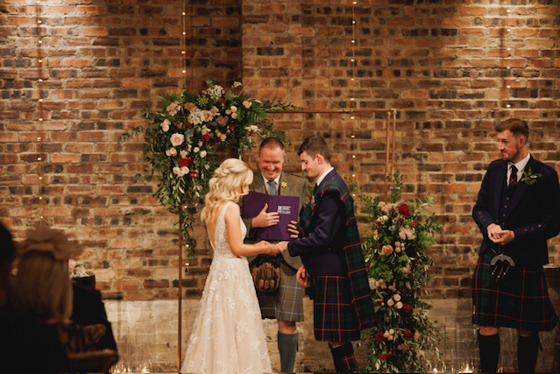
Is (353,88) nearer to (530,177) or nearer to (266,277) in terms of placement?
(530,177)

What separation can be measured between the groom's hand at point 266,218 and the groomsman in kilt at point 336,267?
31cm

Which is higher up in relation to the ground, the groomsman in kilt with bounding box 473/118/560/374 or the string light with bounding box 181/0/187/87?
the string light with bounding box 181/0/187/87

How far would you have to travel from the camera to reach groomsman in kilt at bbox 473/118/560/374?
14.1ft

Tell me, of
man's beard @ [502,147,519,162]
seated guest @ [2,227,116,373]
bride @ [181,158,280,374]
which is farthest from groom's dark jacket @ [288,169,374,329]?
seated guest @ [2,227,116,373]

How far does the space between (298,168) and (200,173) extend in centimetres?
94

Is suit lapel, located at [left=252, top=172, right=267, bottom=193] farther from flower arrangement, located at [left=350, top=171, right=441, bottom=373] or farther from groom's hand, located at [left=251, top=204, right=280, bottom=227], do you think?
flower arrangement, located at [left=350, top=171, right=441, bottom=373]

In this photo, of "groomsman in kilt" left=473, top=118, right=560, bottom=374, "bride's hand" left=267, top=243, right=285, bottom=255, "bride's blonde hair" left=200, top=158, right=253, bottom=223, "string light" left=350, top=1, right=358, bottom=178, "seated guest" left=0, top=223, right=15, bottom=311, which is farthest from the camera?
"string light" left=350, top=1, right=358, bottom=178

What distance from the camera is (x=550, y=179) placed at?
431 centimetres

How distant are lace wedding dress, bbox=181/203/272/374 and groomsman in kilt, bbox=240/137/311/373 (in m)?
0.38

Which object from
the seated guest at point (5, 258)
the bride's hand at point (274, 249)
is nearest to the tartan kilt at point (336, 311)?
the bride's hand at point (274, 249)

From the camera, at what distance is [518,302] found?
432cm

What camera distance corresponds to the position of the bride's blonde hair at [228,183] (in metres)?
4.04

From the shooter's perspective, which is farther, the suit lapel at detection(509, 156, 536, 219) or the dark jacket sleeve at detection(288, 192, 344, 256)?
the suit lapel at detection(509, 156, 536, 219)

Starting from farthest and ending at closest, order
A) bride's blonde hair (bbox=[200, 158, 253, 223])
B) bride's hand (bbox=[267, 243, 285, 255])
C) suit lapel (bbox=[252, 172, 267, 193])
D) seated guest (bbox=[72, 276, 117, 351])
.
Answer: suit lapel (bbox=[252, 172, 267, 193]) < bride's hand (bbox=[267, 243, 285, 255]) < bride's blonde hair (bbox=[200, 158, 253, 223]) < seated guest (bbox=[72, 276, 117, 351])
